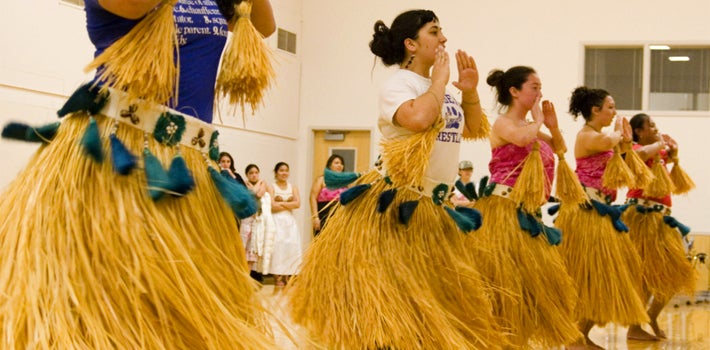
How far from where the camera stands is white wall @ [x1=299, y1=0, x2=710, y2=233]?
445 inches

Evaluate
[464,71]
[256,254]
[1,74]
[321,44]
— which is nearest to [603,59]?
[321,44]

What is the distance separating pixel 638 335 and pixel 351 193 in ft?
10.7

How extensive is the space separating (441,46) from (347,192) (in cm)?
71

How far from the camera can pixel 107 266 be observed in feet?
6.39

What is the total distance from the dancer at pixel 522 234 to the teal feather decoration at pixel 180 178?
6.00 ft

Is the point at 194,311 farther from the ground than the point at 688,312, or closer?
farther from the ground

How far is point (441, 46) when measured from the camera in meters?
3.75

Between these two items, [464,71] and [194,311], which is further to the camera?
[464,71]

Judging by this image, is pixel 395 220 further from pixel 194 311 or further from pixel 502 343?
pixel 194 311

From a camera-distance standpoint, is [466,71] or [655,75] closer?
[466,71]

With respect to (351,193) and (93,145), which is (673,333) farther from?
(93,145)

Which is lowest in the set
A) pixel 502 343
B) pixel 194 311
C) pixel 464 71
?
pixel 502 343

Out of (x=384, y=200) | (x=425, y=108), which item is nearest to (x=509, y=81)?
(x=425, y=108)

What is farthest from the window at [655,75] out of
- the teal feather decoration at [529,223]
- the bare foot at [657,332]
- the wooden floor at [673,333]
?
the teal feather decoration at [529,223]
